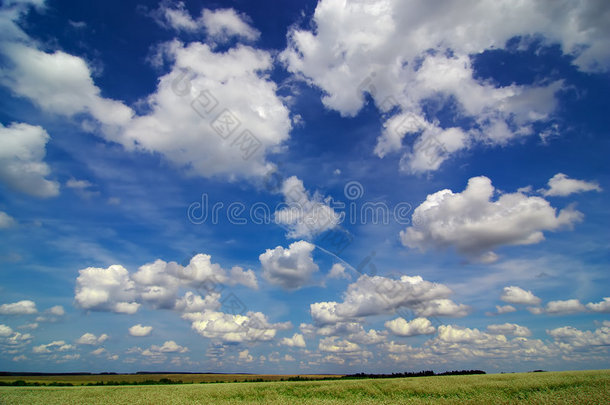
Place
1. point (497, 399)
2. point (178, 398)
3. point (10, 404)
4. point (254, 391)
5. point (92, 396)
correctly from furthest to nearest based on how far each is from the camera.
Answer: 1. point (254, 391)
2. point (92, 396)
3. point (178, 398)
4. point (10, 404)
5. point (497, 399)

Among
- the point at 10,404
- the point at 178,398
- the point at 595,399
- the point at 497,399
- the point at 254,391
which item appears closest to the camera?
the point at 595,399

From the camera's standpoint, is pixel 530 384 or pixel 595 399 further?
pixel 530 384

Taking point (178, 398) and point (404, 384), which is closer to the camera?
point (178, 398)

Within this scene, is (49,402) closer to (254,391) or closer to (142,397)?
(142,397)

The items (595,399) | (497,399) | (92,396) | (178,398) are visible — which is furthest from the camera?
(92,396)

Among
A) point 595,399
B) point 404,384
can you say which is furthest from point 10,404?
point 595,399

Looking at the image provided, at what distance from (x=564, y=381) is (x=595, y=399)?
57.2 feet

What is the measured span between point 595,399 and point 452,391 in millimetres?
16379

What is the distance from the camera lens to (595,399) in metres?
36.2

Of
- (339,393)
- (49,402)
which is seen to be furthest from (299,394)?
(49,402)

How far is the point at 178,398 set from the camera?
147 feet

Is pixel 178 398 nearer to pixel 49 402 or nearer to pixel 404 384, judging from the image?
pixel 49 402

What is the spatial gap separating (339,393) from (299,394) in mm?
6544

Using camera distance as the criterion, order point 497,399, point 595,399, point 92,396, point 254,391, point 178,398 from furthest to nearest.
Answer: point 254,391
point 92,396
point 178,398
point 497,399
point 595,399
